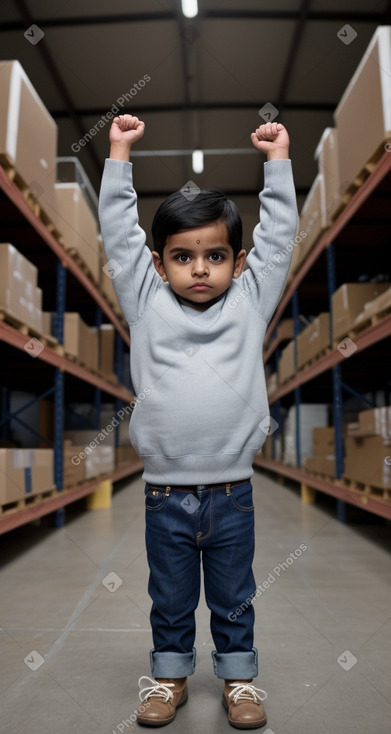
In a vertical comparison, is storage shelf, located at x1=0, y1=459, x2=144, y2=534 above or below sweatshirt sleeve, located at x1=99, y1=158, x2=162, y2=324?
below

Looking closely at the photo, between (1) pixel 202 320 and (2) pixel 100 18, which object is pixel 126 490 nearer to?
(2) pixel 100 18

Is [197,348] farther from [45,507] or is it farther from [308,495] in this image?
[308,495]

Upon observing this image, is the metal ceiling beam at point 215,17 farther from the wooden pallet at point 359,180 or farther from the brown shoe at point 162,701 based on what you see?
the brown shoe at point 162,701

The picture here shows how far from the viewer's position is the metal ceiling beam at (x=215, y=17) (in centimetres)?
689

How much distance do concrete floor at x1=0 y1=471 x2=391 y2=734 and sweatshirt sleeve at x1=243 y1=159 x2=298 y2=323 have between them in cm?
99

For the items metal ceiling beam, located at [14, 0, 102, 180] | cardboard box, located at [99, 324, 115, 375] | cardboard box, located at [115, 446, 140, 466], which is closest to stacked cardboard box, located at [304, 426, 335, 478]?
cardboard box, located at [99, 324, 115, 375]

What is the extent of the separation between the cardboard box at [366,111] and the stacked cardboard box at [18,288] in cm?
217

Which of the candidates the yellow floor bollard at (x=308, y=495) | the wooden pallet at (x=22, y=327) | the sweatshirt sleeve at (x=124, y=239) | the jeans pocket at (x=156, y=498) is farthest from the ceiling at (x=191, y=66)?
the jeans pocket at (x=156, y=498)

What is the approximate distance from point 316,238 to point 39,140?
8.31 feet

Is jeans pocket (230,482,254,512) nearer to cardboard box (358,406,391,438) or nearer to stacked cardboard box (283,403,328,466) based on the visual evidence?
cardboard box (358,406,391,438)

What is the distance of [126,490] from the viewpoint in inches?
316

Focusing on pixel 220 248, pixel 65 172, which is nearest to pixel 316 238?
pixel 65 172

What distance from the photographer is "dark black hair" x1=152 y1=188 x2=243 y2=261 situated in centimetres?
149

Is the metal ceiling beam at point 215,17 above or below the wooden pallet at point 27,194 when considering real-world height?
above
